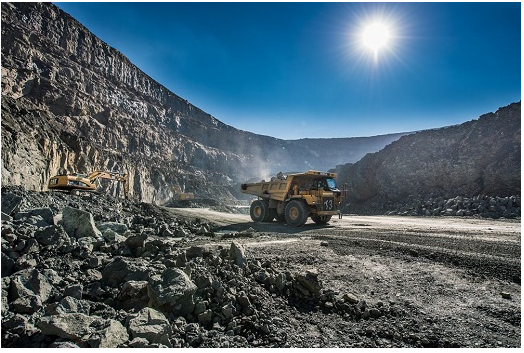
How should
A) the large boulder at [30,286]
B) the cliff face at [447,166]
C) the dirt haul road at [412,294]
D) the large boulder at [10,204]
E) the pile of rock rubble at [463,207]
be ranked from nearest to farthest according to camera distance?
1. the dirt haul road at [412,294]
2. the large boulder at [30,286]
3. the large boulder at [10,204]
4. the pile of rock rubble at [463,207]
5. the cliff face at [447,166]

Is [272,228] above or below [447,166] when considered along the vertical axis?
below

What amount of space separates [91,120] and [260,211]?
35.7m

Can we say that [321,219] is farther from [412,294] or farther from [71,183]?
[71,183]

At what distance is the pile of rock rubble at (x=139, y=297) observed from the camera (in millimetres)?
2498

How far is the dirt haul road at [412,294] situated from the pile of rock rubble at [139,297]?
0.66ft

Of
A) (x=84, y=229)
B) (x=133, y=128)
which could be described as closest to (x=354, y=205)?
(x=84, y=229)

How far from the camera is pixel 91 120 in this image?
1528 inches

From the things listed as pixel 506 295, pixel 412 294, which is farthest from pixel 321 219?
pixel 506 295

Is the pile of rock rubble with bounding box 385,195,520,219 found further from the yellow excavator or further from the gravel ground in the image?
the yellow excavator

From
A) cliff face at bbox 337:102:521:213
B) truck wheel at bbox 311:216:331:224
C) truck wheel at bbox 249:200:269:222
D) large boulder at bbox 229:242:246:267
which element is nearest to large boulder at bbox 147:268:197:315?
large boulder at bbox 229:242:246:267

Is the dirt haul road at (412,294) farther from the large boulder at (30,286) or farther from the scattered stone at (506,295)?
the large boulder at (30,286)

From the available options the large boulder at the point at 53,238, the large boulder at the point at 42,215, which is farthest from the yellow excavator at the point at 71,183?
the large boulder at the point at 53,238

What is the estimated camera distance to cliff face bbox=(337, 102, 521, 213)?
749 inches

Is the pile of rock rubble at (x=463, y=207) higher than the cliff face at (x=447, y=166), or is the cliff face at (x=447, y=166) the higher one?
the cliff face at (x=447, y=166)
